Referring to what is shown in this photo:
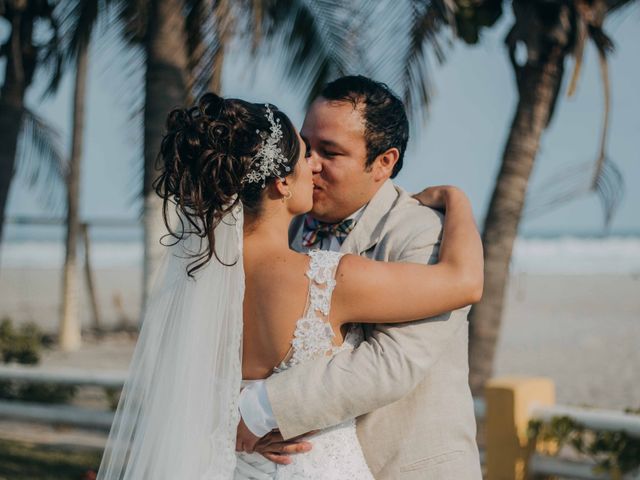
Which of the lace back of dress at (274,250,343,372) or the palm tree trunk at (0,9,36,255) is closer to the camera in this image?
the lace back of dress at (274,250,343,372)

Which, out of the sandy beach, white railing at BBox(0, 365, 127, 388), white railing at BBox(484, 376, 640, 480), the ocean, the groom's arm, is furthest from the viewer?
the ocean

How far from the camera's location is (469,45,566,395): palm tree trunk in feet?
23.6

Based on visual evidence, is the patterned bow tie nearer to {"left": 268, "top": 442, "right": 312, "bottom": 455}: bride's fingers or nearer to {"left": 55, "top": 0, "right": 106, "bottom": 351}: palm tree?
{"left": 268, "top": 442, "right": 312, "bottom": 455}: bride's fingers

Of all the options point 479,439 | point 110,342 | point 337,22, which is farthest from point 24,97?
point 110,342

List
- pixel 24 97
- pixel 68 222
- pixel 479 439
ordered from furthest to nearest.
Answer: pixel 68 222 < pixel 24 97 < pixel 479 439

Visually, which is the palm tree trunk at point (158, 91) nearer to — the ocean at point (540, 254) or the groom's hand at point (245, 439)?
the groom's hand at point (245, 439)

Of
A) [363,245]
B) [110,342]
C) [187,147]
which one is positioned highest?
[187,147]

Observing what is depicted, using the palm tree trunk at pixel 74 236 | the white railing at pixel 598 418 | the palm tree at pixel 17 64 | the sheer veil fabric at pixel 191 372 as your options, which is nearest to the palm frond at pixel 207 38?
the palm tree at pixel 17 64

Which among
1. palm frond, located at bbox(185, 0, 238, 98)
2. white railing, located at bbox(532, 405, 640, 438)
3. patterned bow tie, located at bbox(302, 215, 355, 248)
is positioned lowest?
white railing, located at bbox(532, 405, 640, 438)

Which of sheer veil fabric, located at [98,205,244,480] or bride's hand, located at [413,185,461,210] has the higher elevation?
bride's hand, located at [413,185,461,210]

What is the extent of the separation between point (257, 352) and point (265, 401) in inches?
6.6

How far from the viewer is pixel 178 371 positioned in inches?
115

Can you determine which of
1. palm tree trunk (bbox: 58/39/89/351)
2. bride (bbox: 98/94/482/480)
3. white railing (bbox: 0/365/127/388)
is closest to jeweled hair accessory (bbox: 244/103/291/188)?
bride (bbox: 98/94/482/480)

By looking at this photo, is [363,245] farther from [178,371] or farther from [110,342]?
[110,342]
